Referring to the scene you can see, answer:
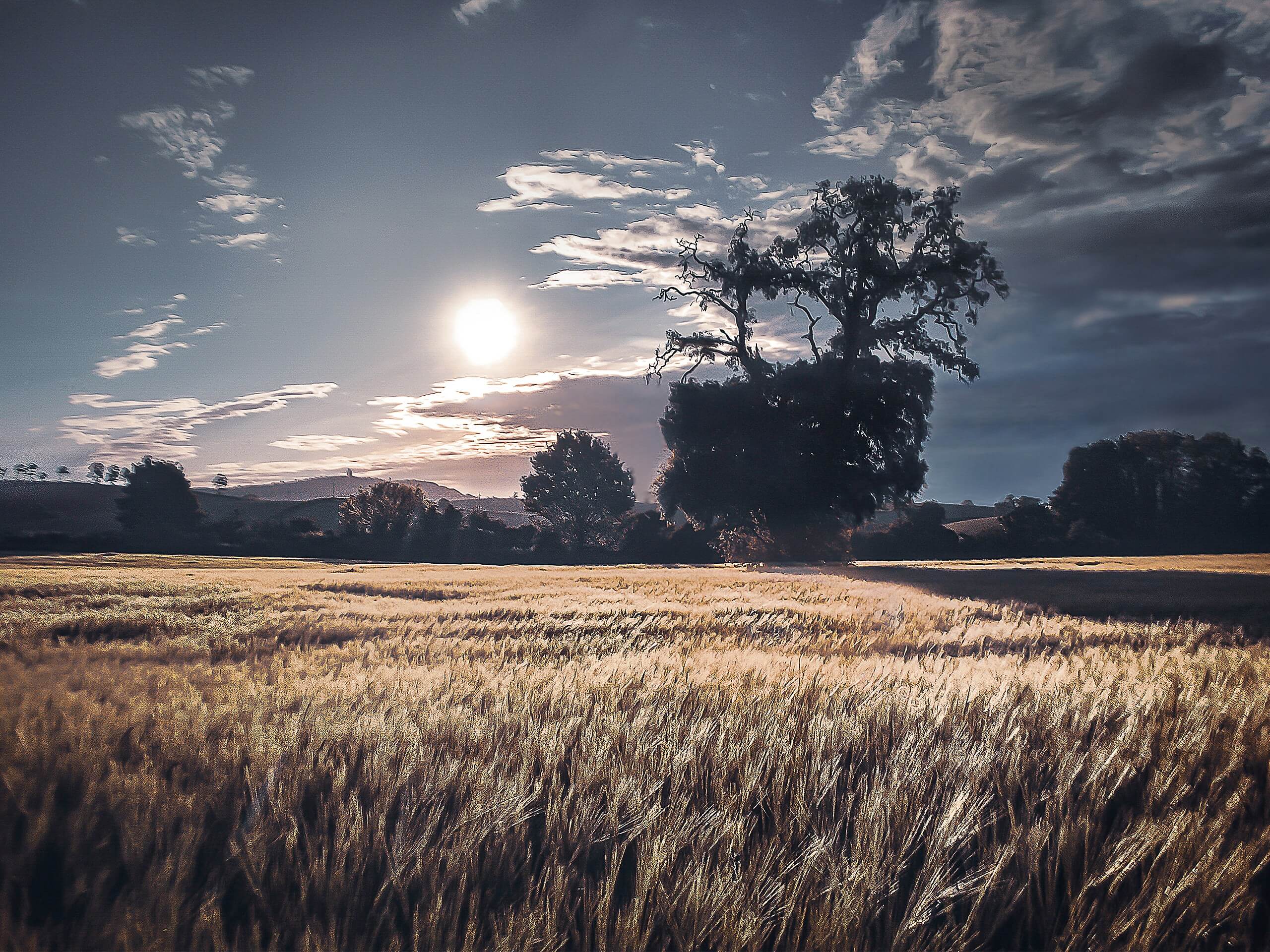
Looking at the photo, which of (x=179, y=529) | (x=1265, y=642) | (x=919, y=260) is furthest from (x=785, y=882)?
(x=179, y=529)

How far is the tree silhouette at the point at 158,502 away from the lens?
2822 inches

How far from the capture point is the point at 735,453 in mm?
35594

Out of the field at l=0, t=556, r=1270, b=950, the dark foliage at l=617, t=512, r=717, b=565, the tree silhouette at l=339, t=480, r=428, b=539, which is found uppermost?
the tree silhouette at l=339, t=480, r=428, b=539

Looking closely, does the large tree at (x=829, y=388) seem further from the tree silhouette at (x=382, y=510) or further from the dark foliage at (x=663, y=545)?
the tree silhouette at (x=382, y=510)

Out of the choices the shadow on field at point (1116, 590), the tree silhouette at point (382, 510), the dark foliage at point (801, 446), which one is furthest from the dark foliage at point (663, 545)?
the shadow on field at point (1116, 590)

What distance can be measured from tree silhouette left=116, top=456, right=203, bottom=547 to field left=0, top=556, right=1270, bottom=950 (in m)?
82.8

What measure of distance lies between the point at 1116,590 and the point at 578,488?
70.7 m

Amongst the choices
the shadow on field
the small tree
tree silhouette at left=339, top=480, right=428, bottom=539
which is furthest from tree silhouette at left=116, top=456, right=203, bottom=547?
the shadow on field

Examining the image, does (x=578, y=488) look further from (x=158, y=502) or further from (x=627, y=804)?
(x=627, y=804)

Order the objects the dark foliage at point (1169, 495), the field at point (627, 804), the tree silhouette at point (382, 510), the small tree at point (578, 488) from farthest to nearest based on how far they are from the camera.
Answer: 1. the small tree at point (578, 488)
2. the tree silhouette at point (382, 510)
3. the dark foliage at point (1169, 495)
4. the field at point (627, 804)

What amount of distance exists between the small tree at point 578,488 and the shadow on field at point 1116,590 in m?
58.4

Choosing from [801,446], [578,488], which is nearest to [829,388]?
[801,446]

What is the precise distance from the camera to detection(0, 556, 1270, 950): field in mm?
1473

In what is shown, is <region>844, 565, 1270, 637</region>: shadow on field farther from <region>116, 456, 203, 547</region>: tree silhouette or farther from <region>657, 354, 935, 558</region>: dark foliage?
<region>116, 456, 203, 547</region>: tree silhouette
